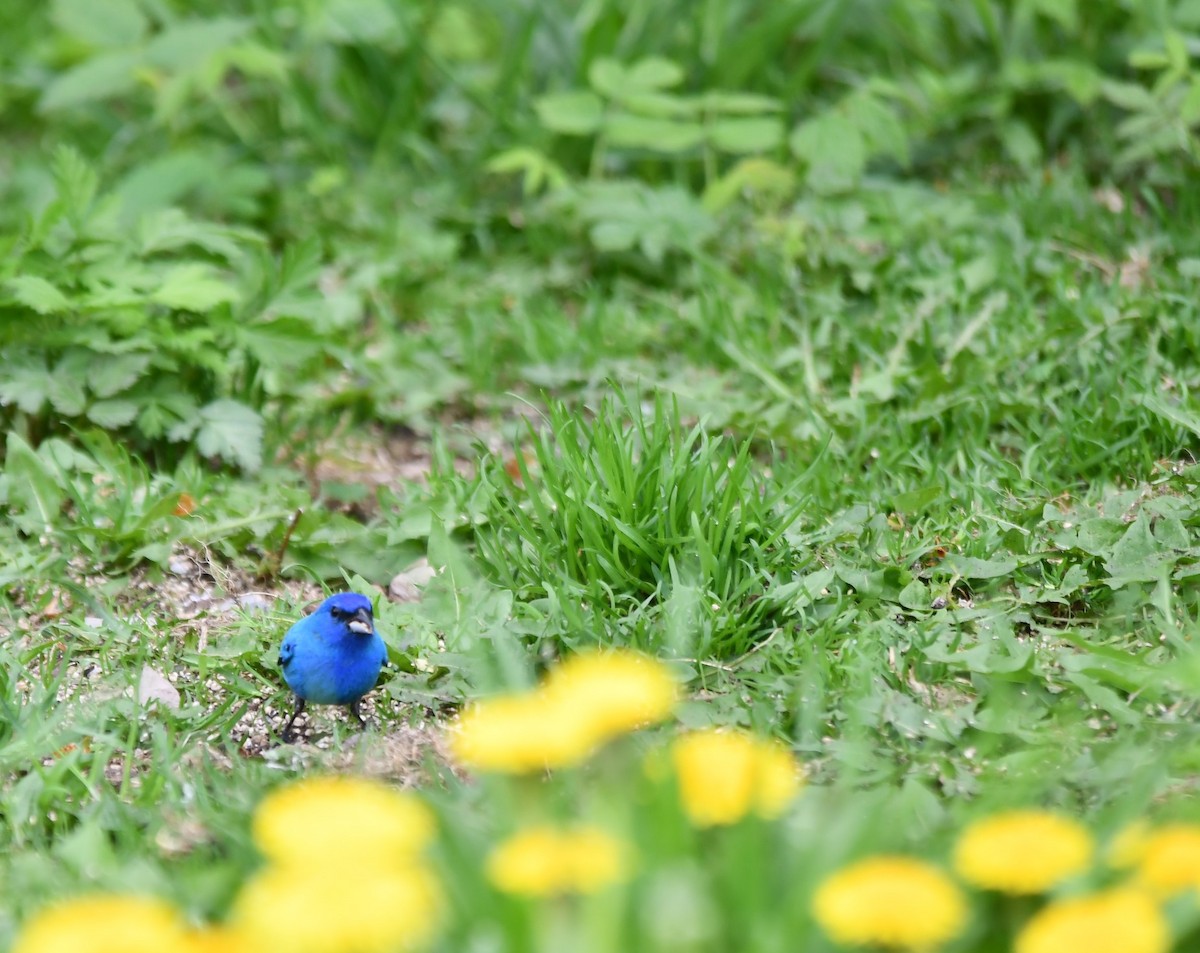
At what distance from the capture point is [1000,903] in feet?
5.16

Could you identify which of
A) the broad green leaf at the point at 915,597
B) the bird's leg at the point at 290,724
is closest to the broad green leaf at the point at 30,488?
the bird's leg at the point at 290,724

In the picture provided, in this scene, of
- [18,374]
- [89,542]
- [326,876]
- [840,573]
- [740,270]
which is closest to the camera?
[326,876]

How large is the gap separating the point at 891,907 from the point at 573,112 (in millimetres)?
3539

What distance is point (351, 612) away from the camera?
2531 mm

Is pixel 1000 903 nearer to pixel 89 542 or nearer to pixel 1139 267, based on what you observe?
pixel 89 542

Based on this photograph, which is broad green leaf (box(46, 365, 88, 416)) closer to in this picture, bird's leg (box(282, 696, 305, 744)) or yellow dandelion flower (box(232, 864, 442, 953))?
bird's leg (box(282, 696, 305, 744))

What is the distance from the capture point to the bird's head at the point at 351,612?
98.7 inches

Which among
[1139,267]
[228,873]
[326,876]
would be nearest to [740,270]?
[1139,267]

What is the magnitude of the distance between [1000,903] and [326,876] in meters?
0.75

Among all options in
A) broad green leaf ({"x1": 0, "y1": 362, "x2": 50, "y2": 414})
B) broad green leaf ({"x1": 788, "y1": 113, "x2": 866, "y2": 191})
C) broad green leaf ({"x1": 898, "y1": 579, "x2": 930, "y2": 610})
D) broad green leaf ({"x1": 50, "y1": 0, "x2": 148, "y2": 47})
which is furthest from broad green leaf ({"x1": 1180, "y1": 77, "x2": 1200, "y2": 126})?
broad green leaf ({"x1": 50, "y1": 0, "x2": 148, "y2": 47})

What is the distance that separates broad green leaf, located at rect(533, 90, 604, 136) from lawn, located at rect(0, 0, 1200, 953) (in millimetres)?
43

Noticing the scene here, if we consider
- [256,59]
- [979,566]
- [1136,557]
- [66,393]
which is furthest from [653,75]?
[1136,557]

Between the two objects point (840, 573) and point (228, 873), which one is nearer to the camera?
point (228, 873)

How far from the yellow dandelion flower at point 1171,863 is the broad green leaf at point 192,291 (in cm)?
243
